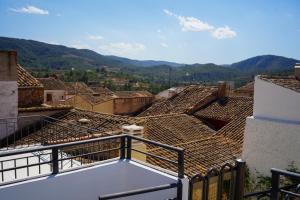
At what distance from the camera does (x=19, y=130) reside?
14008 mm

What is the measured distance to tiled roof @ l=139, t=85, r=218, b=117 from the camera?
24016mm

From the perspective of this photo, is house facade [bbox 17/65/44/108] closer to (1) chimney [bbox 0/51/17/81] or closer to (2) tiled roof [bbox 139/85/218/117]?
(1) chimney [bbox 0/51/17/81]

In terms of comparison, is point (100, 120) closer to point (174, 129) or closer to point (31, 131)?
point (31, 131)

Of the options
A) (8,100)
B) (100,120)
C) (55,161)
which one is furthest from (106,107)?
(55,161)

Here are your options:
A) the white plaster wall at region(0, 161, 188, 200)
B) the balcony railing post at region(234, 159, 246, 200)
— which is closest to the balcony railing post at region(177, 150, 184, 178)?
the white plaster wall at region(0, 161, 188, 200)

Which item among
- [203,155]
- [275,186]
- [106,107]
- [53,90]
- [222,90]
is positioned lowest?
[203,155]

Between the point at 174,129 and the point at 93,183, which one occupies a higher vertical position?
the point at 93,183

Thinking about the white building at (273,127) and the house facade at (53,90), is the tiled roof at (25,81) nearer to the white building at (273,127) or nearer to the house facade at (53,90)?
the white building at (273,127)

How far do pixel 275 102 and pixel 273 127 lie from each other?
105 centimetres

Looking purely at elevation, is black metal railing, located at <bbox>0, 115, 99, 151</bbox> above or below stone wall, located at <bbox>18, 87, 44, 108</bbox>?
below

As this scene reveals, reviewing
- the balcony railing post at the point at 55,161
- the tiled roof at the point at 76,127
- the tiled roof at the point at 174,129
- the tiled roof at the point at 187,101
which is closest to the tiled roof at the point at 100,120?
the tiled roof at the point at 76,127

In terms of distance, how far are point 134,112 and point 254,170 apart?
1825 cm

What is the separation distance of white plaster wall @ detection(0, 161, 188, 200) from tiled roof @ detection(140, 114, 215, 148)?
908cm

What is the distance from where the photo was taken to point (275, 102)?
13.4 m
